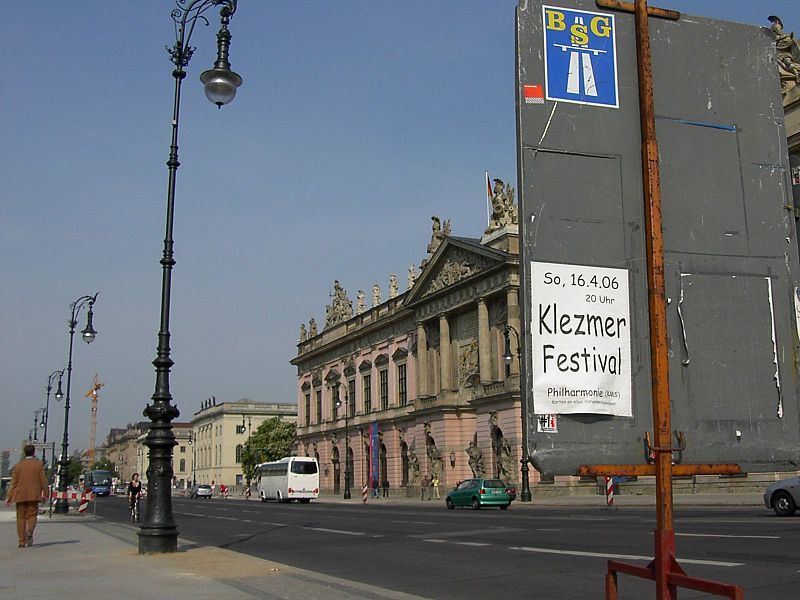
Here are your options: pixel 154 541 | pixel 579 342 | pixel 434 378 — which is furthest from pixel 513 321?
pixel 579 342

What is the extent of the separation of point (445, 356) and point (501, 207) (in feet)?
38.4

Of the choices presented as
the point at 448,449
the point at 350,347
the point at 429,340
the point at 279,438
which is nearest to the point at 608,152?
the point at 448,449

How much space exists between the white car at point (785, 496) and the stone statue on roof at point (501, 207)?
1438 inches

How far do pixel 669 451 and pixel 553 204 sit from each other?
1174mm

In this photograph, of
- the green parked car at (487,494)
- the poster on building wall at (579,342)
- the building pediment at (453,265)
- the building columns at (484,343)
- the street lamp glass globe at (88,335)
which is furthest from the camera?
the building columns at (484,343)

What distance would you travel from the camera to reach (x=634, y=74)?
13.3ft

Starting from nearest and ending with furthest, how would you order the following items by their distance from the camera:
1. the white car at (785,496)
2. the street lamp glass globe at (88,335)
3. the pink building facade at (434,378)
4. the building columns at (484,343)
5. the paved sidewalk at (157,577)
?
the paved sidewalk at (157,577)
the white car at (785,496)
the street lamp glass globe at (88,335)
the pink building facade at (434,378)
the building columns at (484,343)

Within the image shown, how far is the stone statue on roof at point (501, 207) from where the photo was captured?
190ft

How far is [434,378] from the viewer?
66.1 metres

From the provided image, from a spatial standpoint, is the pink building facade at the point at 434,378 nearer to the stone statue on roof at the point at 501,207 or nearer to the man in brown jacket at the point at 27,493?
the stone statue on roof at the point at 501,207

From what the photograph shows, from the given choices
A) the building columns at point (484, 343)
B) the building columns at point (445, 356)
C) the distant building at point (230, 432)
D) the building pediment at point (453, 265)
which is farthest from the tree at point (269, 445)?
the building columns at point (484, 343)

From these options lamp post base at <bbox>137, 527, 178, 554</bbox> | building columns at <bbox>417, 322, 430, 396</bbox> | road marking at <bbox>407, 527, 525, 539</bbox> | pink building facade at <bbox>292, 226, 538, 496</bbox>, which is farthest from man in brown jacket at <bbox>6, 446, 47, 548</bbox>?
building columns at <bbox>417, 322, 430, 396</bbox>

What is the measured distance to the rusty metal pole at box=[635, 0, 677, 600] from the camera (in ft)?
12.0

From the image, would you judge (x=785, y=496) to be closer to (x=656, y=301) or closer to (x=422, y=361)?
(x=656, y=301)
